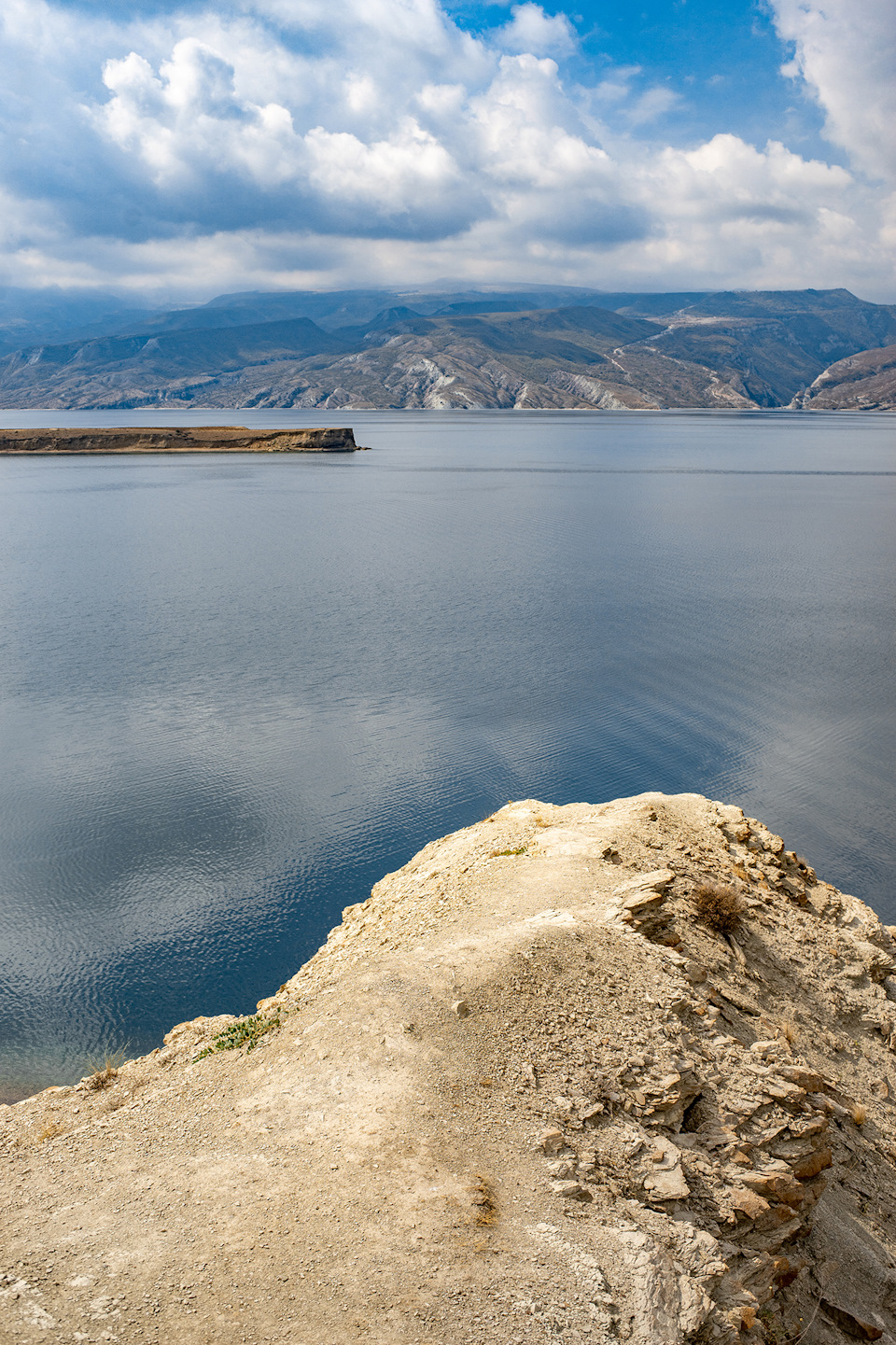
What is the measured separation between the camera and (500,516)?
262 ft

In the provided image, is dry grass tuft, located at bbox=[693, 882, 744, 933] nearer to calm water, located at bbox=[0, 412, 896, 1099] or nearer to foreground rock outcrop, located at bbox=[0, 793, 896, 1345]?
foreground rock outcrop, located at bbox=[0, 793, 896, 1345]

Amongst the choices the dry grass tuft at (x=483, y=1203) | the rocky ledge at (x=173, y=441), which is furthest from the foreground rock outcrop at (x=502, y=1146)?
the rocky ledge at (x=173, y=441)

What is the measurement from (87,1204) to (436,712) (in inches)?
930

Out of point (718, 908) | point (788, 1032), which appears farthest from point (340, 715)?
point (788, 1032)

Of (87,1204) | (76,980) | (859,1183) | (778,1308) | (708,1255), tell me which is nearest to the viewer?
(87,1204)

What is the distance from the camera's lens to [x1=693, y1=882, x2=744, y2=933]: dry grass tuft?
563 inches

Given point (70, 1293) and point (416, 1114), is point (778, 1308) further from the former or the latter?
point (70, 1293)

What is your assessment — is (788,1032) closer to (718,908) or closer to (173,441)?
(718,908)

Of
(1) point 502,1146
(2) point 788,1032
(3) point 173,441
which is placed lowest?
(2) point 788,1032

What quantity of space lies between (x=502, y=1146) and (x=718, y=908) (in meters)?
6.72

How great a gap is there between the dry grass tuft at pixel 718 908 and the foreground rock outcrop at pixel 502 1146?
0.20ft

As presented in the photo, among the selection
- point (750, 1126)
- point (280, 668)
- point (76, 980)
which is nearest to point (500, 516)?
point (280, 668)

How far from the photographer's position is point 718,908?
1437cm

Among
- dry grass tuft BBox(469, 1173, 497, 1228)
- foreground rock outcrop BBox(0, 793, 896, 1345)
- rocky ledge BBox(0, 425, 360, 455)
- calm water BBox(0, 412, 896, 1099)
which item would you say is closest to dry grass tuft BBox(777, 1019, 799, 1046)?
foreground rock outcrop BBox(0, 793, 896, 1345)
